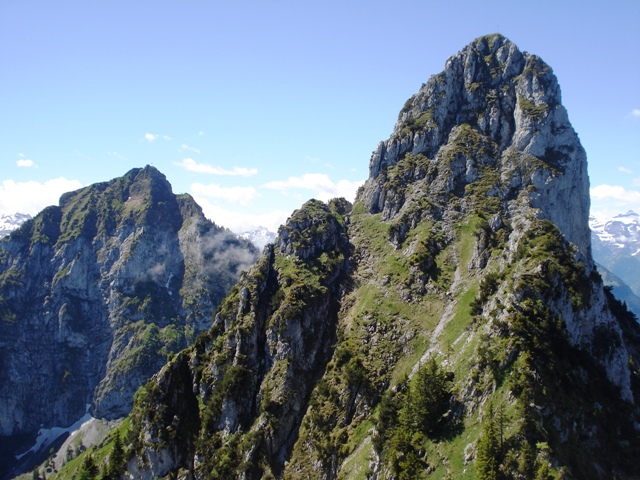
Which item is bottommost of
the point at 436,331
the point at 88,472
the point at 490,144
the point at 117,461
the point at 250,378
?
the point at 88,472

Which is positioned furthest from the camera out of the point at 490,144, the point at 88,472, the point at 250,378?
the point at 490,144

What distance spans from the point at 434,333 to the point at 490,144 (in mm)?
85342

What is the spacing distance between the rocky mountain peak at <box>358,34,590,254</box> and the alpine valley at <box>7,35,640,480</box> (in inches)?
29.1

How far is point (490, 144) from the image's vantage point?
6319 inches

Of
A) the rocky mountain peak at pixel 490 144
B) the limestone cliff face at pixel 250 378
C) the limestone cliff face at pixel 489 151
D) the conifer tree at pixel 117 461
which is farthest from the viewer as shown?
the rocky mountain peak at pixel 490 144

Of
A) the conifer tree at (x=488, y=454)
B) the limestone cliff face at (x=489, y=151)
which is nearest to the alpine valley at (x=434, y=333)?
the conifer tree at (x=488, y=454)

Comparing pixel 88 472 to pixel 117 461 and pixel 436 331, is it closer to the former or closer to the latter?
pixel 117 461

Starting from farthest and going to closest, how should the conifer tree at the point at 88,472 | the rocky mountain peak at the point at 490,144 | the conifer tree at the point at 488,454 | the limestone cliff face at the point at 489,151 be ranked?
1. the rocky mountain peak at the point at 490,144
2. the limestone cliff face at the point at 489,151
3. the conifer tree at the point at 88,472
4. the conifer tree at the point at 488,454

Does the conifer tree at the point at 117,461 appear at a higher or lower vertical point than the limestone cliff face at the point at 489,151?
lower

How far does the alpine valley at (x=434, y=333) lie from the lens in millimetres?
75375

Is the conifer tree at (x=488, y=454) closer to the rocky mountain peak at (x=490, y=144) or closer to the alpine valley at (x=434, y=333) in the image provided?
the alpine valley at (x=434, y=333)

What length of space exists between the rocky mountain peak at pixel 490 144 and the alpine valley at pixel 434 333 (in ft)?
2.43

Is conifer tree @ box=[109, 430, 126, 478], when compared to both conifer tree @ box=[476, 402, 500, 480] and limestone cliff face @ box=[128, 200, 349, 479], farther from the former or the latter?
conifer tree @ box=[476, 402, 500, 480]

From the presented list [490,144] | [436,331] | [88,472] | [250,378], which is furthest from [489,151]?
[88,472]
